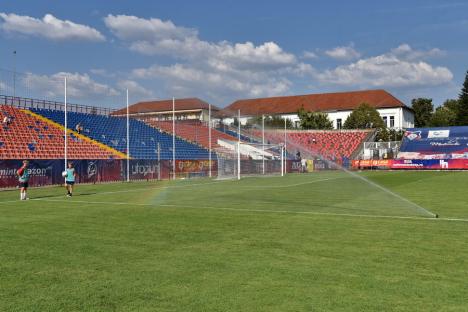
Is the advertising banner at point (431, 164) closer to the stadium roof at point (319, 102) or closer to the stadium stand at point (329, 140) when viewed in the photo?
the stadium stand at point (329, 140)

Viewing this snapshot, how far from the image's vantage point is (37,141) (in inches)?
1606

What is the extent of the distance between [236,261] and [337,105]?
11603 centimetres

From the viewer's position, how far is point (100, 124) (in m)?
51.7

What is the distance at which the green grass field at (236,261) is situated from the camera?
20.7 ft

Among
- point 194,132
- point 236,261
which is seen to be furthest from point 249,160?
point 236,261

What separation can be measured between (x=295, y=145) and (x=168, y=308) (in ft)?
248

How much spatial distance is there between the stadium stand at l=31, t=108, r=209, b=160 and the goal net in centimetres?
426

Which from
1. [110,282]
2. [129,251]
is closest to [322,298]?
[110,282]

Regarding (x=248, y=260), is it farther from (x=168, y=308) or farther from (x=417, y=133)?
(x=417, y=133)

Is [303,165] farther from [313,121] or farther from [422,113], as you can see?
[422,113]

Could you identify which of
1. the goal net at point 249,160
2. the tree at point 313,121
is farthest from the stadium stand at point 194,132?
the tree at point 313,121

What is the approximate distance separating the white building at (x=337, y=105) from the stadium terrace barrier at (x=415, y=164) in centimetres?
3662

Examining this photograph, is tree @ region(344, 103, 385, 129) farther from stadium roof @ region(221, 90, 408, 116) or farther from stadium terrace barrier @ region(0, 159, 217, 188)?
stadium terrace barrier @ region(0, 159, 217, 188)

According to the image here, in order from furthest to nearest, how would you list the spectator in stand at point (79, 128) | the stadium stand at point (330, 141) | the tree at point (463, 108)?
the tree at point (463, 108) < the stadium stand at point (330, 141) < the spectator in stand at point (79, 128)
